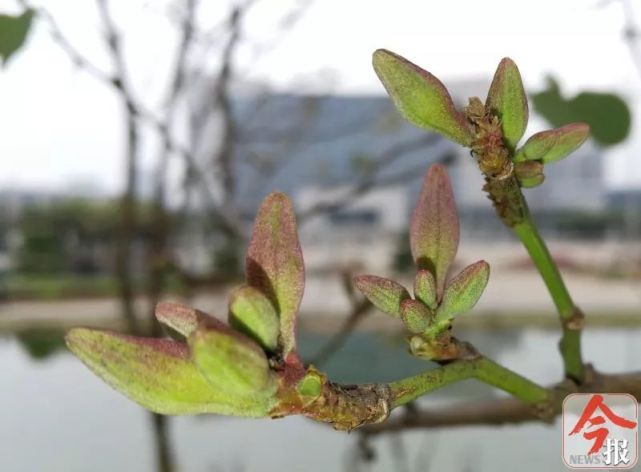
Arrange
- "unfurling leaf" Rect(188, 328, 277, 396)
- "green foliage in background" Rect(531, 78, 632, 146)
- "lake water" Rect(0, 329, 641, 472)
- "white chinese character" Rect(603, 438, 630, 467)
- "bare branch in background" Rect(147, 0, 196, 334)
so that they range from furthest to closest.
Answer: "lake water" Rect(0, 329, 641, 472)
"bare branch in background" Rect(147, 0, 196, 334)
"green foliage in background" Rect(531, 78, 632, 146)
"white chinese character" Rect(603, 438, 630, 467)
"unfurling leaf" Rect(188, 328, 277, 396)

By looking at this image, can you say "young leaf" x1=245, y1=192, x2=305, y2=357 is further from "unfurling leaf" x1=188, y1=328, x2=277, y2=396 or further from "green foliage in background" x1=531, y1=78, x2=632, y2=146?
"green foliage in background" x1=531, y1=78, x2=632, y2=146

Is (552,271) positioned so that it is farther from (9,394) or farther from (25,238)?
(25,238)

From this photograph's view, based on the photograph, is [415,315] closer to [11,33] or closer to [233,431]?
[11,33]

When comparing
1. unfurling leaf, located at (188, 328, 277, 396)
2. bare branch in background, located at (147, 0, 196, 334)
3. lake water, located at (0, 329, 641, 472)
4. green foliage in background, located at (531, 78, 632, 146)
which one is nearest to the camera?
unfurling leaf, located at (188, 328, 277, 396)

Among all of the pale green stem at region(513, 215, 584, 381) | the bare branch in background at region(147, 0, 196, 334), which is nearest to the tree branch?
the pale green stem at region(513, 215, 584, 381)

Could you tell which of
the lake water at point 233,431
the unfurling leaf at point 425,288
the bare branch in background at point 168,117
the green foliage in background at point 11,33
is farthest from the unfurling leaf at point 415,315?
the lake water at point 233,431

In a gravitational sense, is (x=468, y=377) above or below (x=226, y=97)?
below

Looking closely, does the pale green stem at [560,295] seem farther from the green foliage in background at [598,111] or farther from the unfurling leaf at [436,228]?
the green foliage in background at [598,111]

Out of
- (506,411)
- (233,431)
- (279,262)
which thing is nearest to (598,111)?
(506,411)

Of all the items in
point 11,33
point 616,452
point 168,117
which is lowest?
point 616,452
